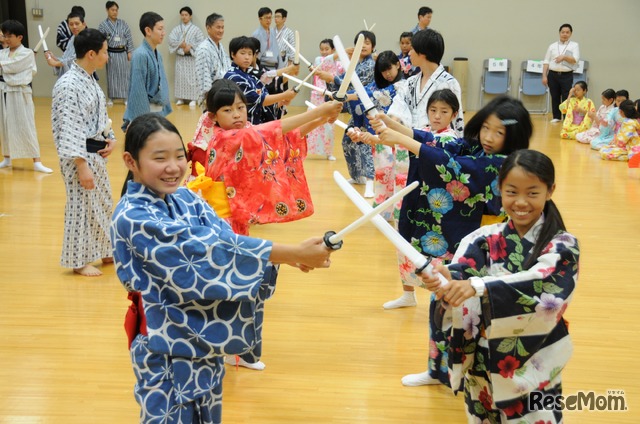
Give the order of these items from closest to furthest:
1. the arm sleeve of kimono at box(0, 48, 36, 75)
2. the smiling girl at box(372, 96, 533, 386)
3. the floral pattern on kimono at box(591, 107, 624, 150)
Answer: the smiling girl at box(372, 96, 533, 386), the arm sleeve of kimono at box(0, 48, 36, 75), the floral pattern on kimono at box(591, 107, 624, 150)

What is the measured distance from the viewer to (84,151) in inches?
183

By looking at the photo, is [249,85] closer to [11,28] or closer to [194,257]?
[11,28]

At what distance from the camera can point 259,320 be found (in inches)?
87.3

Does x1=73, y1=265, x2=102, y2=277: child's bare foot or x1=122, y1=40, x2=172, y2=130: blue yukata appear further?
x1=122, y1=40, x2=172, y2=130: blue yukata

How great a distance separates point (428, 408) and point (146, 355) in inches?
61.9

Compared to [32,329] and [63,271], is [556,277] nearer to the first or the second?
[32,329]

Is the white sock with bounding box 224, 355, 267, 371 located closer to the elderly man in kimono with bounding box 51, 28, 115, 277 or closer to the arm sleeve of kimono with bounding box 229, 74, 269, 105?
the elderly man in kimono with bounding box 51, 28, 115, 277

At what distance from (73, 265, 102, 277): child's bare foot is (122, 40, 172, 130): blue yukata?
44.3 inches

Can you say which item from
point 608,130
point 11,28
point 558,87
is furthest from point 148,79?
point 558,87

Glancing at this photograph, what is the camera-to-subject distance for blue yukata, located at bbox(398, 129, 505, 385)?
327 centimetres

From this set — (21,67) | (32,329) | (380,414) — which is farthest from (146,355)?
(21,67)

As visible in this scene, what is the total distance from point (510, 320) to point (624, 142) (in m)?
8.17

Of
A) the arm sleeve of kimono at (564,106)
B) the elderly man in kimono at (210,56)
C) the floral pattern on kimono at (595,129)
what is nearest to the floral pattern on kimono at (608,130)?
the floral pattern on kimono at (595,129)

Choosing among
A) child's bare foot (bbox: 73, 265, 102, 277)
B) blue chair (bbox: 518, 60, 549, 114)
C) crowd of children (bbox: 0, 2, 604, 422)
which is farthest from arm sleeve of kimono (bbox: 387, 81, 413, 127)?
blue chair (bbox: 518, 60, 549, 114)
